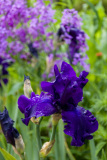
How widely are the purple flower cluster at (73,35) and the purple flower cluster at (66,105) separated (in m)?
0.49

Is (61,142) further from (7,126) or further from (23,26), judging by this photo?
(23,26)

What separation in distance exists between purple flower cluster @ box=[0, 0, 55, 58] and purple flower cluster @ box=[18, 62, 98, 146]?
1.92 feet

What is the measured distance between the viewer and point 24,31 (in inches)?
47.9

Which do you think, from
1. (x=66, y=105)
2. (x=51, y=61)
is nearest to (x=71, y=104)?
(x=66, y=105)

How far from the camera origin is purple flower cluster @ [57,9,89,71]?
1009mm

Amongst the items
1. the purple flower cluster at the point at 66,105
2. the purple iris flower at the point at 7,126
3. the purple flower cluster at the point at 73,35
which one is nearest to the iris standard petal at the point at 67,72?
the purple flower cluster at the point at 66,105

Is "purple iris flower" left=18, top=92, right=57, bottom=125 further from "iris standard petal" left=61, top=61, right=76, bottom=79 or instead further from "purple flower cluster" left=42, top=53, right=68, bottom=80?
"purple flower cluster" left=42, top=53, right=68, bottom=80

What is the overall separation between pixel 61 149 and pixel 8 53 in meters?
0.65

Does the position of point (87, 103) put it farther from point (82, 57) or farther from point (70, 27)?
point (70, 27)

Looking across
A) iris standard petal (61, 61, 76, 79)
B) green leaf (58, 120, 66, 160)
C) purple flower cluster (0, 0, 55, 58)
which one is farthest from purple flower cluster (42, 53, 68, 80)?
iris standard petal (61, 61, 76, 79)

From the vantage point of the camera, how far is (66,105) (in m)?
0.58

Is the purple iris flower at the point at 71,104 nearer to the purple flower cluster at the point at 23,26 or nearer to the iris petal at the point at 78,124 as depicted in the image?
the iris petal at the point at 78,124

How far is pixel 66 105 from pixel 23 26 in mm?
757

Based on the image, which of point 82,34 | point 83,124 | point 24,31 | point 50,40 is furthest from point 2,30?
point 83,124
